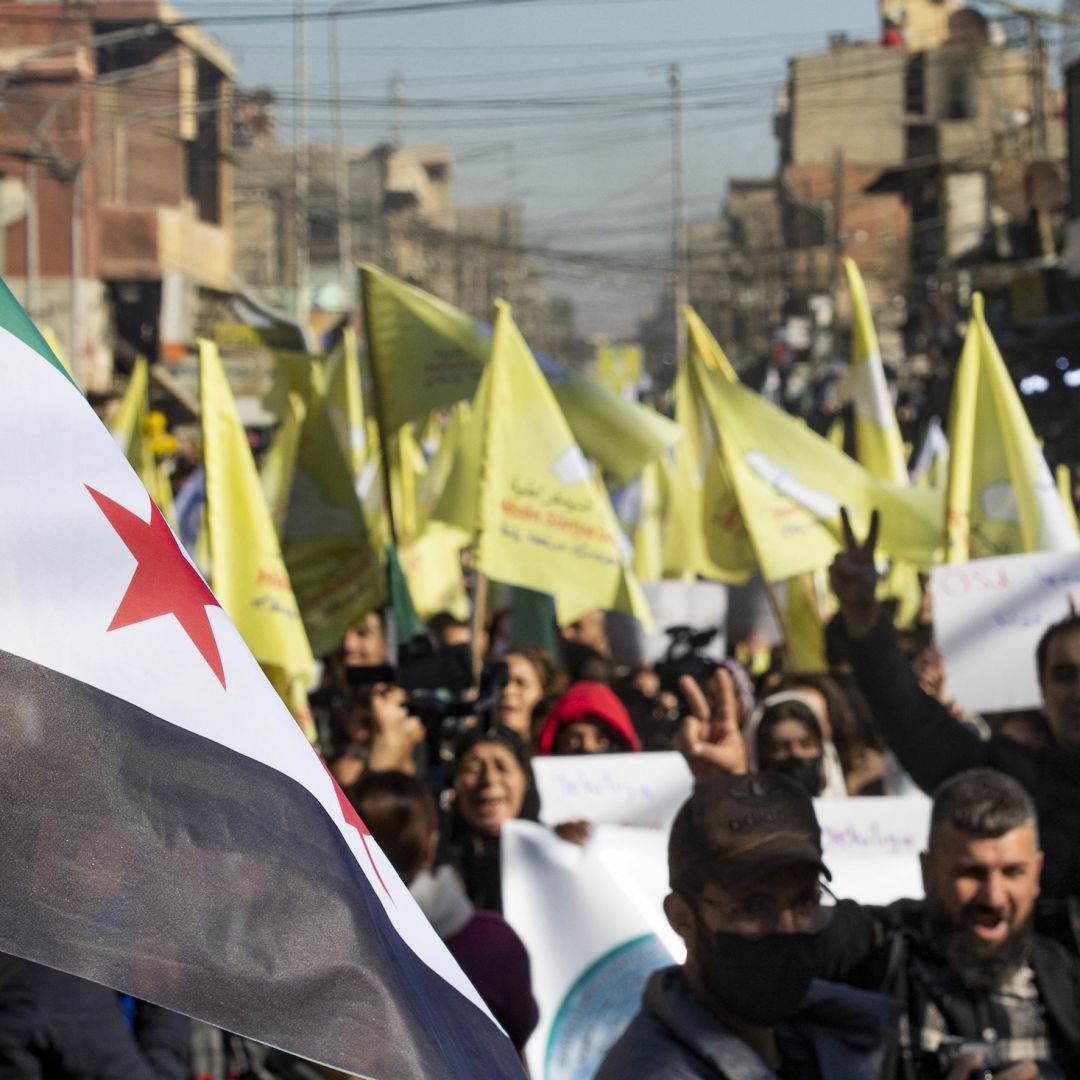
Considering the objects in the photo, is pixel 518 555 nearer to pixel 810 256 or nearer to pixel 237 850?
pixel 237 850

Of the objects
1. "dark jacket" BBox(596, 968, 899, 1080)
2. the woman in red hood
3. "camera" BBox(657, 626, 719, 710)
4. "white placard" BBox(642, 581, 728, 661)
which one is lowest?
"white placard" BBox(642, 581, 728, 661)

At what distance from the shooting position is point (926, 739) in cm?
425

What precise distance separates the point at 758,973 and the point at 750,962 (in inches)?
0.8

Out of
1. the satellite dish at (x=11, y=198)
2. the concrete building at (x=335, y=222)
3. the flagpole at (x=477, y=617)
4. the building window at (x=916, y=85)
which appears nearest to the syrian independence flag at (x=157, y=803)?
the flagpole at (x=477, y=617)

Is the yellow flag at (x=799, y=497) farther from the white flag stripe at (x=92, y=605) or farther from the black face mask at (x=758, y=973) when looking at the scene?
the white flag stripe at (x=92, y=605)

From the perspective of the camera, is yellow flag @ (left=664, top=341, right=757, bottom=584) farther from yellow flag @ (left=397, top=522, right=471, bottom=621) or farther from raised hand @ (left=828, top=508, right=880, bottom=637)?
raised hand @ (left=828, top=508, right=880, bottom=637)

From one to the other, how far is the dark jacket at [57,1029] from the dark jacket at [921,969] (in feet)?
3.87

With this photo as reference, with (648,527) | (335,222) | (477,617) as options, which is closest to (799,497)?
(477,617)

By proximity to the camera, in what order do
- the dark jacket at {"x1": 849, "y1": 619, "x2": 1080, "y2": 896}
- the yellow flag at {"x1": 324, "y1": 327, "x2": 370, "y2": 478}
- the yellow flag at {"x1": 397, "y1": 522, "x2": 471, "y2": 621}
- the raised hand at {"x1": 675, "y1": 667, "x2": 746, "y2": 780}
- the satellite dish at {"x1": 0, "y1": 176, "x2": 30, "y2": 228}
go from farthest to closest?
1. the satellite dish at {"x1": 0, "y1": 176, "x2": 30, "y2": 228}
2. the yellow flag at {"x1": 324, "y1": 327, "x2": 370, "y2": 478}
3. the yellow flag at {"x1": 397, "y1": 522, "x2": 471, "y2": 621}
4. the raised hand at {"x1": 675, "y1": 667, "x2": 746, "y2": 780}
5. the dark jacket at {"x1": 849, "y1": 619, "x2": 1080, "y2": 896}

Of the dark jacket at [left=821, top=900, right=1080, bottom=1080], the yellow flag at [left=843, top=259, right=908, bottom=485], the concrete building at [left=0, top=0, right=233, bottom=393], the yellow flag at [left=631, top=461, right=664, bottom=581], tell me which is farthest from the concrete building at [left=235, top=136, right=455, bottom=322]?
the dark jacket at [left=821, top=900, right=1080, bottom=1080]

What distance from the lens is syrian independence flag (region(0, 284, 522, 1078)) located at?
164 cm

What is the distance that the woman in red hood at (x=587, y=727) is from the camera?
5855 millimetres

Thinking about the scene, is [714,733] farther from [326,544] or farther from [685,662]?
[326,544]

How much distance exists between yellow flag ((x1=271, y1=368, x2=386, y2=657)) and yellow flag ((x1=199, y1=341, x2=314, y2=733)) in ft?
Answer: 4.46
